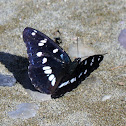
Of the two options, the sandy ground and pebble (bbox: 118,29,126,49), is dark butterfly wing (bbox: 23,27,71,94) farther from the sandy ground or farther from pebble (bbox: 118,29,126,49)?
pebble (bbox: 118,29,126,49)

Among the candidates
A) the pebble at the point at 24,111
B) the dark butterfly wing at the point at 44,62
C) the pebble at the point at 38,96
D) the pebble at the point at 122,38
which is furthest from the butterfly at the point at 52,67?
the pebble at the point at 122,38

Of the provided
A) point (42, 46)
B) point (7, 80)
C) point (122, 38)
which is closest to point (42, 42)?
point (42, 46)

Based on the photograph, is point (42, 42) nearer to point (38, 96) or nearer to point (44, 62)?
point (44, 62)

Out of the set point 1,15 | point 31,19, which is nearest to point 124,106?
point 31,19

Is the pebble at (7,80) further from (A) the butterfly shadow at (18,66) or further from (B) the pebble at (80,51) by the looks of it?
(B) the pebble at (80,51)

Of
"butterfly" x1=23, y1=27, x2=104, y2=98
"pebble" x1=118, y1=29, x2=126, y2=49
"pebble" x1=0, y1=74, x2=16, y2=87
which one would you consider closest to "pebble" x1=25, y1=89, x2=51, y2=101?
"butterfly" x1=23, y1=27, x2=104, y2=98
